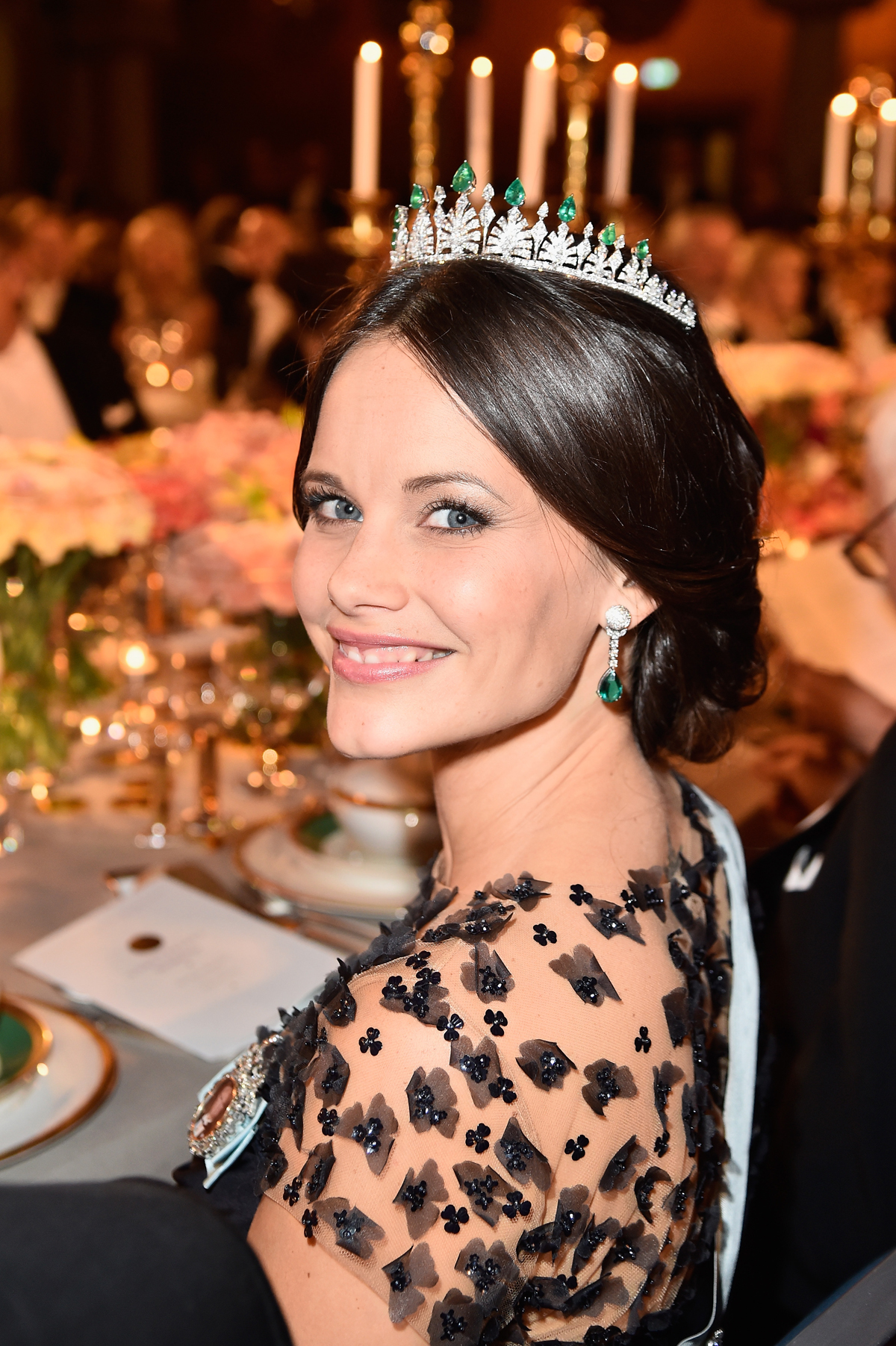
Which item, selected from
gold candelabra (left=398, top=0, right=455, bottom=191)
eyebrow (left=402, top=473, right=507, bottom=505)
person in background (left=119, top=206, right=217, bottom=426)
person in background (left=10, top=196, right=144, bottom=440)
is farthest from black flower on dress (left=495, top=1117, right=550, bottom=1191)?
person in background (left=119, top=206, right=217, bottom=426)

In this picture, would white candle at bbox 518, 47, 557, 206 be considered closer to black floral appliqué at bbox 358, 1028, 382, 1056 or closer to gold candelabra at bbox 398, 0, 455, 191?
gold candelabra at bbox 398, 0, 455, 191

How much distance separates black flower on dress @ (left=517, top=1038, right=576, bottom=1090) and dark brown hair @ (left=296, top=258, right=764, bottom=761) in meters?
0.47

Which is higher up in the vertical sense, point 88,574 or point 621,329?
point 621,329

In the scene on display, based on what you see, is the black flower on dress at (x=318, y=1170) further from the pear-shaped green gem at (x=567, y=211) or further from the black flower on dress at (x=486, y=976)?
the pear-shaped green gem at (x=567, y=211)

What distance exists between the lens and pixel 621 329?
1.26 meters

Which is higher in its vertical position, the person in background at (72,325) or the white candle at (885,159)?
the white candle at (885,159)

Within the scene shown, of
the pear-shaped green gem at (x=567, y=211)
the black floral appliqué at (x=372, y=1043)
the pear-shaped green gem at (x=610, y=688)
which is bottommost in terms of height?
the black floral appliqué at (x=372, y=1043)

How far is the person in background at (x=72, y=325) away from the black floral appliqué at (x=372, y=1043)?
4.15 m

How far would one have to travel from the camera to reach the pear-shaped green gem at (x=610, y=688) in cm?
133

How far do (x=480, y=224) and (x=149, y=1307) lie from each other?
42.4 inches

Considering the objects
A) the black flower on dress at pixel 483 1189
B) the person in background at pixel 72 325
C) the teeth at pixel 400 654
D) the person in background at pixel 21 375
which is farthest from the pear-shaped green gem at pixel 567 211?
the person in background at pixel 21 375

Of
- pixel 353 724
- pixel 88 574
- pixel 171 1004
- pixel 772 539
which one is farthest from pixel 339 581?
pixel 88 574

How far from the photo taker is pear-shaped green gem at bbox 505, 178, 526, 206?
131cm

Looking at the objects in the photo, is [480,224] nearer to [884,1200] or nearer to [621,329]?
[621,329]
